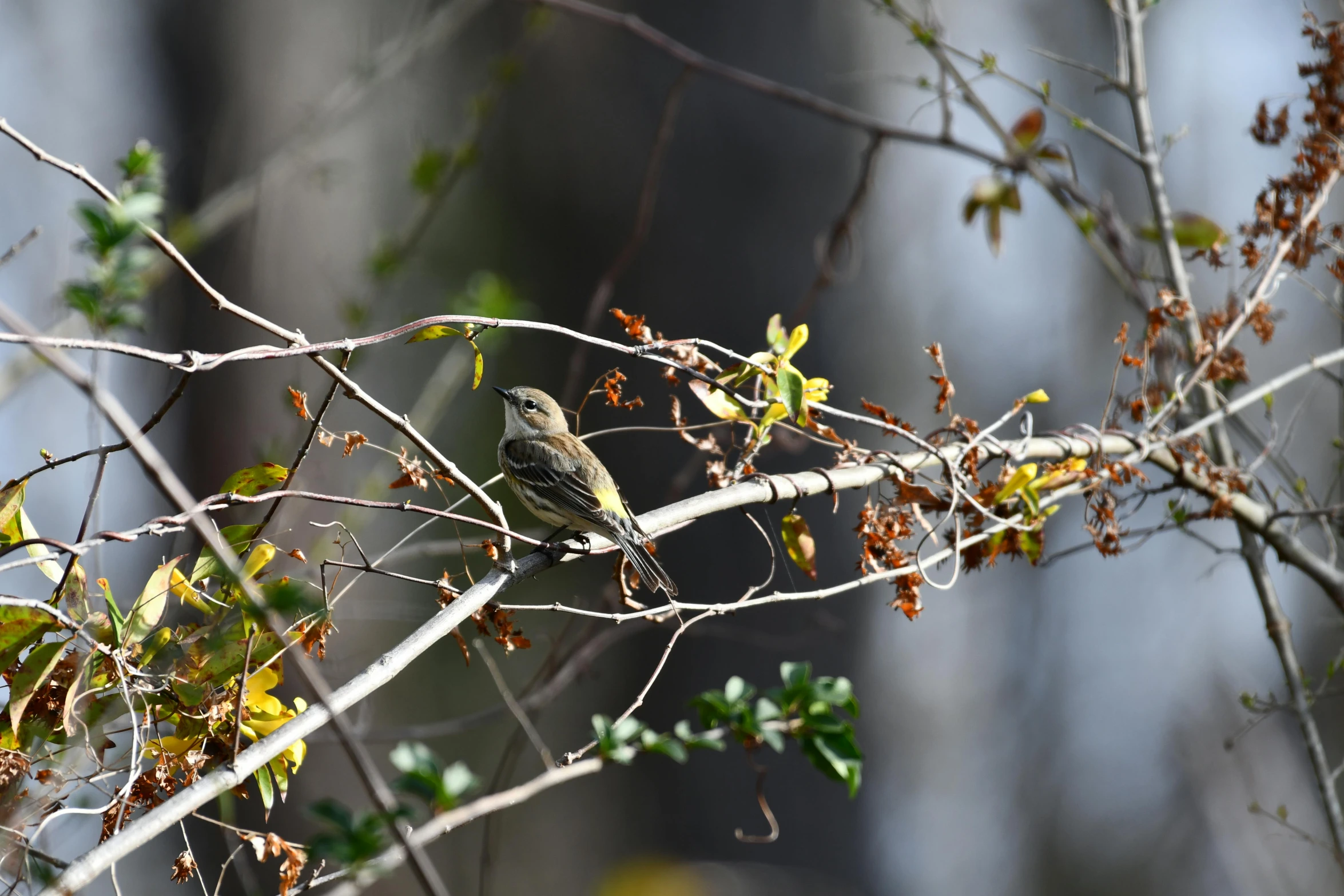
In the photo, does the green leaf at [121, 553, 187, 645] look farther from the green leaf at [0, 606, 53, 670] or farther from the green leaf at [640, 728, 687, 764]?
the green leaf at [640, 728, 687, 764]

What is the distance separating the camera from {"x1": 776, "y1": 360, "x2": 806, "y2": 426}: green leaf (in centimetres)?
169

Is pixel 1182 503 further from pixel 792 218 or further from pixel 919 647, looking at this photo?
pixel 919 647

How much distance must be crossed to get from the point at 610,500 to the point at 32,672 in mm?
1910

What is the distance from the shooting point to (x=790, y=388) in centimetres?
169

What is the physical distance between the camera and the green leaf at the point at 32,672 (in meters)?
1.37

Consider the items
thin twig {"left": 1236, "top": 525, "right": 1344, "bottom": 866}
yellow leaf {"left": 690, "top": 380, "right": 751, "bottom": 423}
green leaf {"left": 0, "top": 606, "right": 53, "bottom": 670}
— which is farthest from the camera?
thin twig {"left": 1236, "top": 525, "right": 1344, "bottom": 866}

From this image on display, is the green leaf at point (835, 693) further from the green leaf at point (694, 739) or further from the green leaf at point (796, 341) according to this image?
the green leaf at point (796, 341)

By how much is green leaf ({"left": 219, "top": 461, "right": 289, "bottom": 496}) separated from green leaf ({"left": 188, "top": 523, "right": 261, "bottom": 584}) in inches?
2.3

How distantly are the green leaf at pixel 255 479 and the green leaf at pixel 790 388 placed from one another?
0.82 m

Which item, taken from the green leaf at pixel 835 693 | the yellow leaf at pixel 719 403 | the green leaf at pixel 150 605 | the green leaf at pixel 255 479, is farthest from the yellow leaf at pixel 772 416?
the green leaf at pixel 150 605

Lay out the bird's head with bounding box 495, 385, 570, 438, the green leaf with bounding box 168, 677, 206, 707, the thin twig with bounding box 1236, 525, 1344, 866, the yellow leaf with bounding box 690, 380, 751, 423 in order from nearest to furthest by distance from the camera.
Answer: the green leaf with bounding box 168, 677, 206, 707 < the yellow leaf with bounding box 690, 380, 751, 423 < the thin twig with bounding box 1236, 525, 1344, 866 < the bird's head with bounding box 495, 385, 570, 438

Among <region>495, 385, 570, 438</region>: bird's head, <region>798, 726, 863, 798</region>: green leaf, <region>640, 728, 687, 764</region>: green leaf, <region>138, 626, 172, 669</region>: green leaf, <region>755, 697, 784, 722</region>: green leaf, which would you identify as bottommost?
<region>798, 726, 863, 798</region>: green leaf

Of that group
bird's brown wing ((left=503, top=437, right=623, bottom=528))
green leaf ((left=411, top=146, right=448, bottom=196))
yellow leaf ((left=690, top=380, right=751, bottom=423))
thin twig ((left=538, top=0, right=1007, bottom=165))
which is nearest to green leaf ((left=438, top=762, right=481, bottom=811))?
yellow leaf ((left=690, top=380, right=751, bottom=423))

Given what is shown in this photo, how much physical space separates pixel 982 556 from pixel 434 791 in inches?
A: 54.2
